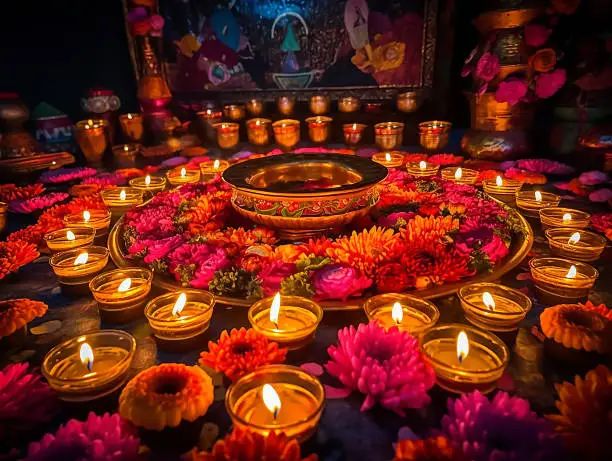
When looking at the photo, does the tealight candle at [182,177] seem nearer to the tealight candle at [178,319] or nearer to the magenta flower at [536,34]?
the tealight candle at [178,319]

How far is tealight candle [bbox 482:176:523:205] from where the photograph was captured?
9.77 feet

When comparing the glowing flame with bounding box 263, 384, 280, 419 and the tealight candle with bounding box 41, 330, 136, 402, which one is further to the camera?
the tealight candle with bounding box 41, 330, 136, 402

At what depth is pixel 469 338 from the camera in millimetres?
1477

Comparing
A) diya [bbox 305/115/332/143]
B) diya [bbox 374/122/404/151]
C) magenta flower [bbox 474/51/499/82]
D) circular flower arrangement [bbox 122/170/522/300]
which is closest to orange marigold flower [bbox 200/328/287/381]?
circular flower arrangement [bbox 122/170/522/300]

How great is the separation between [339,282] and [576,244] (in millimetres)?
1263

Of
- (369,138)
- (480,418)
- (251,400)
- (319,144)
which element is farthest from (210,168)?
(480,418)

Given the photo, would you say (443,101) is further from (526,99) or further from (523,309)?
(523,309)

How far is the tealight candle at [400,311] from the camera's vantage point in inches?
61.6

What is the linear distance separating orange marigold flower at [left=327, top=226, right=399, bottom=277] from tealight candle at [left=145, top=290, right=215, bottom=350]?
63 centimetres

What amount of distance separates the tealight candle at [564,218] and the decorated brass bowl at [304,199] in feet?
3.06

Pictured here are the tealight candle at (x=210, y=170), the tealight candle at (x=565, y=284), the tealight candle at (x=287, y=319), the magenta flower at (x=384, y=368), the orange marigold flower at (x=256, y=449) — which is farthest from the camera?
the tealight candle at (x=210, y=170)

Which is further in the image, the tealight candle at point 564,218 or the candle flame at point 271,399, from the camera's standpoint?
the tealight candle at point 564,218

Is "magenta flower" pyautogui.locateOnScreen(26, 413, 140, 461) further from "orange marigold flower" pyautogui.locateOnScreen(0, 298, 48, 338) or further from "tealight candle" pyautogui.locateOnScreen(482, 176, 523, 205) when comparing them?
"tealight candle" pyautogui.locateOnScreen(482, 176, 523, 205)

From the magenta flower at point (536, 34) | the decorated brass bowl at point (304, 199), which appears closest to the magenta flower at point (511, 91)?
the magenta flower at point (536, 34)
